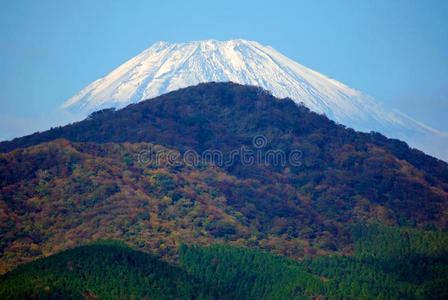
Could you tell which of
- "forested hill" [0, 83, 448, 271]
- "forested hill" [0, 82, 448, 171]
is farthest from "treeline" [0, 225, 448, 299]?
"forested hill" [0, 82, 448, 171]

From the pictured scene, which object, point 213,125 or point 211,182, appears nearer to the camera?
point 211,182

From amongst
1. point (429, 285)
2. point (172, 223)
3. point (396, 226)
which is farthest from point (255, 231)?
point (429, 285)

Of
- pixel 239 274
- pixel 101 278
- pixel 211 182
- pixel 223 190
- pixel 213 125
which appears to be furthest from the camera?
pixel 213 125

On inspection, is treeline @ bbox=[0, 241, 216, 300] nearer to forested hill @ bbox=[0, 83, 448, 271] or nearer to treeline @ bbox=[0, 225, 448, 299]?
treeline @ bbox=[0, 225, 448, 299]

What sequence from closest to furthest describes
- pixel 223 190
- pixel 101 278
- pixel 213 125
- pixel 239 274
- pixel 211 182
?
pixel 101 278, pixel 239 274, pixel 223 190, pixel 211 182, pixel 213 125

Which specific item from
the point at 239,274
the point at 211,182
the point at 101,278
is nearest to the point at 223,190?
the point at 211,182

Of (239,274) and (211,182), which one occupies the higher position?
(211,182)

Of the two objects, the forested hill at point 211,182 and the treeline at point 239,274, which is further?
the forested hill at point 211,182

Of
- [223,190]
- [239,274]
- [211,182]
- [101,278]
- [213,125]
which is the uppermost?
[213,125]

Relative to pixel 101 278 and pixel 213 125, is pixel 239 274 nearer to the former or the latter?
pixel 101 278

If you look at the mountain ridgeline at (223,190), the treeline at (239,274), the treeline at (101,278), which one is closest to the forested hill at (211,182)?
the mountain ridgeline at (223,190)

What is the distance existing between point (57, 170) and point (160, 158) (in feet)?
36.7

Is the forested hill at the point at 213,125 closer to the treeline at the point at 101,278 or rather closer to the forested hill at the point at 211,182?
the forested hill at the point at 211,182

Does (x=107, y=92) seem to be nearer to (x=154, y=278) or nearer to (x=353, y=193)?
(x=353, y=193)
